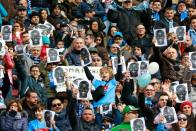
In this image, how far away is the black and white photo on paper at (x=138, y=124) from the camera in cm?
1886

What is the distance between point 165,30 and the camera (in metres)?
22.1

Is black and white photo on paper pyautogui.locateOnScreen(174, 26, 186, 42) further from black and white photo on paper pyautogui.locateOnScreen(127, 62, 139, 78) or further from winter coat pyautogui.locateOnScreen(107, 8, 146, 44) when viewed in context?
black and white photo on paper pyautogui.locateOnScreen(127, 62, 139, 78)

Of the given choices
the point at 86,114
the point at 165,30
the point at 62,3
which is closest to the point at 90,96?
the point at 86,114

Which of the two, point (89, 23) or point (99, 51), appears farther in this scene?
point (89, 23)

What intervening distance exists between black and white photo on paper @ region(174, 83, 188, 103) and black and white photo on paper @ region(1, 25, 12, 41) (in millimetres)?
3275

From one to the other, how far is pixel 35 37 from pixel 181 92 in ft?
9.72

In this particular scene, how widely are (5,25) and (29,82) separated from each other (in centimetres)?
189

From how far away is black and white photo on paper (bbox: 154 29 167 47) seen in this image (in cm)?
2181

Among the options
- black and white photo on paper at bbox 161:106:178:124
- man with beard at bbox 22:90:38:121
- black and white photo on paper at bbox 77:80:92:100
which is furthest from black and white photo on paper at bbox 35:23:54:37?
black and white photo on paper at bbox 161:106:178:124

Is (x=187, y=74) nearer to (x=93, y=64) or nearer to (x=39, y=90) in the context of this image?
(x=93, y=64)

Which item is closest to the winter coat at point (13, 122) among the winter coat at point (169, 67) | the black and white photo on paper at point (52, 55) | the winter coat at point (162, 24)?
the black and white photo on paper at point (52, 55)

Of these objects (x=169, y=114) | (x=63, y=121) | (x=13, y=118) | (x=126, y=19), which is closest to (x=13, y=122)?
(x=13, y=118)

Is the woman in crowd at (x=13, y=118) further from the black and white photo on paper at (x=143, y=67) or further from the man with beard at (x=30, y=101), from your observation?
the black and white photo on paper at (x=143, y=67)

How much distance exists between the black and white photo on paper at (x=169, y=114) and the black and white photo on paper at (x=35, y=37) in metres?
2.97
